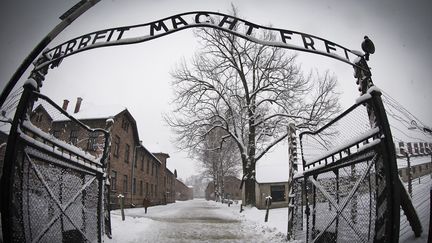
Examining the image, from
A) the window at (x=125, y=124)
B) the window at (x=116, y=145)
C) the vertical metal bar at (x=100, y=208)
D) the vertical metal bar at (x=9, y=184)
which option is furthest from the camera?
the window at (x=125, y=124)

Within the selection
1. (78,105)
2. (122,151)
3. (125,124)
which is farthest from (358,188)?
(78,105)

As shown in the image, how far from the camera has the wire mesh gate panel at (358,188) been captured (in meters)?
2.46

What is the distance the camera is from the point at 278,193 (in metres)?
26.2

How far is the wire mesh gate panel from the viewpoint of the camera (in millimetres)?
2455

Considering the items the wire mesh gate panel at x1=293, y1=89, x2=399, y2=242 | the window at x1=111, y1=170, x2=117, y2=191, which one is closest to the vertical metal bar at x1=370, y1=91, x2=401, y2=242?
the wire mesh gate panel at x1=293, y1=89, x2=399, y2=242

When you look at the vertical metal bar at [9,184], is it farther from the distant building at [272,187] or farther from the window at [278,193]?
the window at [278,193]

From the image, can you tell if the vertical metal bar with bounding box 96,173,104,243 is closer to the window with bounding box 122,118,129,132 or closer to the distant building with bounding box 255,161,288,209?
the window with bounding box 122,118,129,132

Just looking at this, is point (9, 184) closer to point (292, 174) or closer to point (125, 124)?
point (292, 174)

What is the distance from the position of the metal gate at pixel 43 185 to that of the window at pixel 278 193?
23.3 m

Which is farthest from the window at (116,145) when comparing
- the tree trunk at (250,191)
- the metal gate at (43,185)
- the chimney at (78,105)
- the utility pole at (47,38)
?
the utility pole at (47,38)

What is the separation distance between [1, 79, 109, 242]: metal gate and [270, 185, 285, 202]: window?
23296mm

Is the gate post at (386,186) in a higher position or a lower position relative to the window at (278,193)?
higher

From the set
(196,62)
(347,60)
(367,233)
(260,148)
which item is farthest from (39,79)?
(260,148)

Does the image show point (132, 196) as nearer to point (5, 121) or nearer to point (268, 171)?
point (268, 171)
